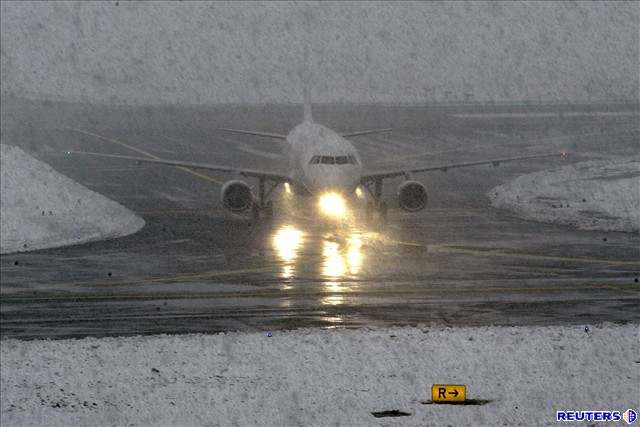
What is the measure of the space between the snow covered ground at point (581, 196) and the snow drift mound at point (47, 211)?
2144 centimetres

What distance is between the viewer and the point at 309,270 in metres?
37.0

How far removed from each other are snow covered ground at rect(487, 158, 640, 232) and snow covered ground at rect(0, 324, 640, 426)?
2335 cm

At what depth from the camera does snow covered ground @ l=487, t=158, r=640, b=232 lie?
50.3 m

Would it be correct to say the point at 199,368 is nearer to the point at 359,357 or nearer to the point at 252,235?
the point at 359,357

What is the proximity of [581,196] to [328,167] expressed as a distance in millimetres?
18834

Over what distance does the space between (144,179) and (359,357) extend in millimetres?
48572

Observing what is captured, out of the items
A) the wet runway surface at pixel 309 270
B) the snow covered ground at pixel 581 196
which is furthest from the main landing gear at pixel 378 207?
the snow covered ground at pixel 581 196

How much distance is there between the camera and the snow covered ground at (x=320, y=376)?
20250 millimetres

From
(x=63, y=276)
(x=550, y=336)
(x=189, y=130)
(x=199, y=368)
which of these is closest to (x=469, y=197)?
(x=63, y=276)

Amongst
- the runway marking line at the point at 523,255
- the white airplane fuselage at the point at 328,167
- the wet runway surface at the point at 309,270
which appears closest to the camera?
the wet runway surface at the point at 309,270

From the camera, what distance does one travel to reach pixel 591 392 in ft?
70.4

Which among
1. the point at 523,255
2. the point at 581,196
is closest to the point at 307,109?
the point at 581,196

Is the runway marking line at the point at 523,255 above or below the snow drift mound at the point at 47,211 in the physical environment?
below

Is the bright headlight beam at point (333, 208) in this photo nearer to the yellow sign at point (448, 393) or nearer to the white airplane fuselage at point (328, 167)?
the white airplane fuselage at point (328, 167)
